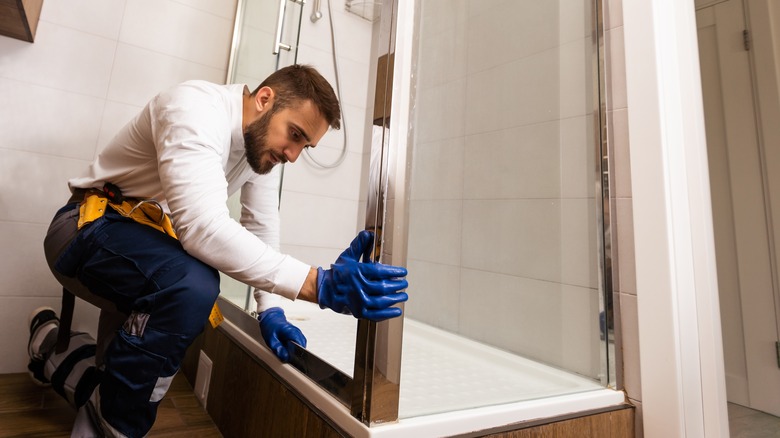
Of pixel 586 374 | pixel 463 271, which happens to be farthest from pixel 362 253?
pixel 586 374

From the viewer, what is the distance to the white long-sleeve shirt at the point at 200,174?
0.58 m

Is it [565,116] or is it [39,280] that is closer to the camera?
[565,116]

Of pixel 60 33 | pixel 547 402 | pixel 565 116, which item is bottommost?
pixel 547 402

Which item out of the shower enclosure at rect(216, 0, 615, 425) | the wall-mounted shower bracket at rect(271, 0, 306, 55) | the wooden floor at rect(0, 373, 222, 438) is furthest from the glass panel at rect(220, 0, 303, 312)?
the shower enclosure at rect(216, 0, 615, 425)

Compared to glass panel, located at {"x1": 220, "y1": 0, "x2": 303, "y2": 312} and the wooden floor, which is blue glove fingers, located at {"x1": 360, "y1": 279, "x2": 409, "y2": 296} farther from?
glass panel, located at {"x1": 220, "y1": 0, "x2": 303, "y2": 312}

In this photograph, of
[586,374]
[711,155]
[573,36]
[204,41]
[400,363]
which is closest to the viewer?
[400,363]

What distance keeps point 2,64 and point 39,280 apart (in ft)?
2.16

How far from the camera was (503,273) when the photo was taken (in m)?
0.82

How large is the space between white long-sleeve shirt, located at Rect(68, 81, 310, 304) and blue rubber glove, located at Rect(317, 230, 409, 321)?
62 millimetres

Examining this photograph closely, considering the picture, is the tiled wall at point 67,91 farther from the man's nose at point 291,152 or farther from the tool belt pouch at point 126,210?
the man's nose at point 291,152

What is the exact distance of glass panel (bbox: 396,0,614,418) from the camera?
28.5 inches

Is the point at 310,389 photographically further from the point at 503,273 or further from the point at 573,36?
the point at 573,36

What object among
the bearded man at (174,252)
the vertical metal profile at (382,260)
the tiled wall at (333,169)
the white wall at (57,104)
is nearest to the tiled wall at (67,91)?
the white wall at (57,104)

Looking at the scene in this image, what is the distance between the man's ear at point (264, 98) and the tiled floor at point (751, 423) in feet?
4.40
